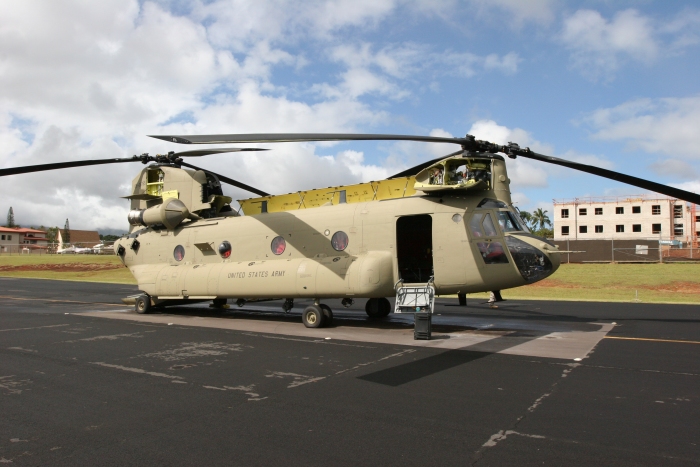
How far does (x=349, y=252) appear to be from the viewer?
14.4m

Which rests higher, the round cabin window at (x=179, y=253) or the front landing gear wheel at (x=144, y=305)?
the round cabin window at (x=179, y=253)

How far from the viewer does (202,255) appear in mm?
17688

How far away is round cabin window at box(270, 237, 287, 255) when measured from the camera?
51.6ft

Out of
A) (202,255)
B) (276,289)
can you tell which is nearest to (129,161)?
(202,255)

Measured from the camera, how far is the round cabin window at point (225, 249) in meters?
17.0

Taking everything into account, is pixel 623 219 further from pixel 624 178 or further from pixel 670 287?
pixel 624 178

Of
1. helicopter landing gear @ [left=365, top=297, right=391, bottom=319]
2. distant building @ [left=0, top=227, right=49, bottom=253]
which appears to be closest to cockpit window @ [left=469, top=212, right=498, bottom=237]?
helicopter landing gear @ [left=365, top=297, right=391, bottom=319]

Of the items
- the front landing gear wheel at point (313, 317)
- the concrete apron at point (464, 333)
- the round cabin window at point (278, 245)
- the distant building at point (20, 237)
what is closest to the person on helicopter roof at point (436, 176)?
the concrete apron at point (464, 333)

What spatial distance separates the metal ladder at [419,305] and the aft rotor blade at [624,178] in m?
4.35

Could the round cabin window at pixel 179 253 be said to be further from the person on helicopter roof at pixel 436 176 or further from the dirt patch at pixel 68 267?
the dirt patch at pixel 68 267

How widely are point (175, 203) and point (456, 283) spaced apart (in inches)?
435

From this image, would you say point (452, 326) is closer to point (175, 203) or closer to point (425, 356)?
point (425, 356)

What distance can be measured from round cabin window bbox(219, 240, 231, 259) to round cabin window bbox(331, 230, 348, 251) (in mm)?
4295

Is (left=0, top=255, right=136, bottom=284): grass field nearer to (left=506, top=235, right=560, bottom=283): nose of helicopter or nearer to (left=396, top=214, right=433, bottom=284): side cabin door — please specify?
(left=396, top=214, right=433, bottom=284): side cabin door
